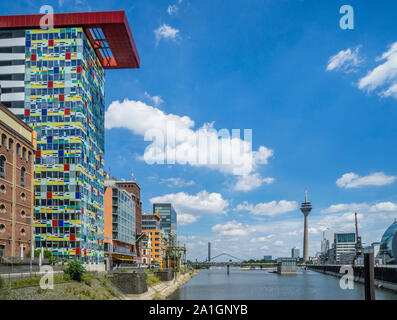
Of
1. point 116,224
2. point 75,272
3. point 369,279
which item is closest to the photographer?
point 369,279

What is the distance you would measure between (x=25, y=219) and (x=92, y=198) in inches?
1252

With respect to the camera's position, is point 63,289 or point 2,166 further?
point 2,166

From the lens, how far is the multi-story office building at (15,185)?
220ft

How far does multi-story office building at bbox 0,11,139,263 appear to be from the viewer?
97.7 metres

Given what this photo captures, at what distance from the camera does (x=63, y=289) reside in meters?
51.2

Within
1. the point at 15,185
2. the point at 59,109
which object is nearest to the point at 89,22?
the point at 59,109

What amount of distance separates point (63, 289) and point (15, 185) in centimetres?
2645

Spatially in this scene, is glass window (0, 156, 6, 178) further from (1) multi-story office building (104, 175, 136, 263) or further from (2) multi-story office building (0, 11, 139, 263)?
(1) multi-story office building (104, 175, 136, 263)

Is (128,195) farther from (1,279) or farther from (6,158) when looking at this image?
(1,279)

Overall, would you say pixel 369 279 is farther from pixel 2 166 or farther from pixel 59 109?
pixel 59 109

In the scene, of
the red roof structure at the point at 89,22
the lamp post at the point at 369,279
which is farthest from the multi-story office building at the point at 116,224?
the lamp post at the point at 369,279

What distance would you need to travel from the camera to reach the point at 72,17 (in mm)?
103562
